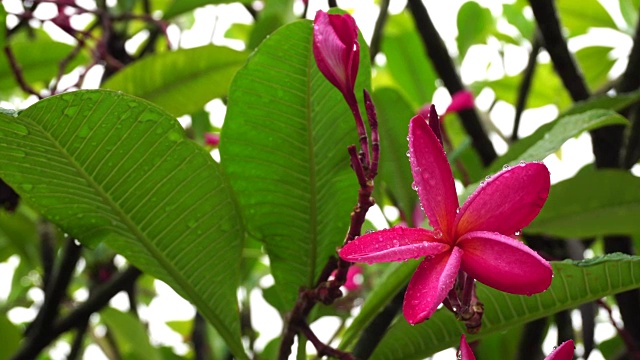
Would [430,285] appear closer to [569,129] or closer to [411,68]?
[569,129]

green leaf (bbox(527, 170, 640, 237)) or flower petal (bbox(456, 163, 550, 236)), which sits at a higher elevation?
flower petal (bbox(456, 163, 550, 236))

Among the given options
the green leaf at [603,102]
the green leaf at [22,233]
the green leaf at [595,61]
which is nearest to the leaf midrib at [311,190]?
the green leaf at [603,102]

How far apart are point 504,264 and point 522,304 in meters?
0.28

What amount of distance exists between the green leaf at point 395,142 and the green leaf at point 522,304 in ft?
1.25

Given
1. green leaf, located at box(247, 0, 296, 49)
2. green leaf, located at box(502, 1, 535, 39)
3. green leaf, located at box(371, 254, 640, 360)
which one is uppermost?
green leaf, located at box(247, 0, 296, 49)

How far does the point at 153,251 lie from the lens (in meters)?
0.68

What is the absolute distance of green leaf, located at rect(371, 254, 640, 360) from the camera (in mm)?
617

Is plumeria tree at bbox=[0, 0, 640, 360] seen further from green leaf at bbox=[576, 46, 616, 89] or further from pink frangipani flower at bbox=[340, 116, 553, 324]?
green leaf at bbox=[576, 46, 616, 89]

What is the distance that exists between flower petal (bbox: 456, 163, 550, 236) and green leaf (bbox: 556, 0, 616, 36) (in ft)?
4.75

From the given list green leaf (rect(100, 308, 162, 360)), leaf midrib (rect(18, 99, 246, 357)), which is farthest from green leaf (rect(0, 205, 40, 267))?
leaf midrib (rect(18, 99, 246, 357))

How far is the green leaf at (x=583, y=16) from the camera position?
1.78 meters

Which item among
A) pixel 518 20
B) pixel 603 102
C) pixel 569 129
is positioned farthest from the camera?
pixel 518 20

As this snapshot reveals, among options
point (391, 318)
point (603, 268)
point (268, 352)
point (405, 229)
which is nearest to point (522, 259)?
point (405, 229)

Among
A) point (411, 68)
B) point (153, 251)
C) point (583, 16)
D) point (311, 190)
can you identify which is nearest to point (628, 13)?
point (583, 16)
